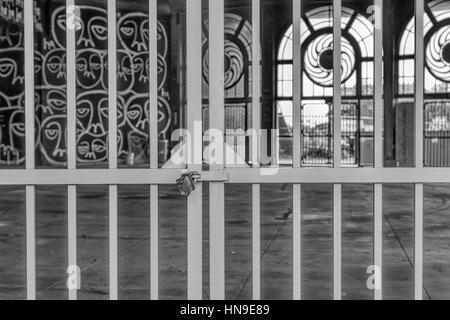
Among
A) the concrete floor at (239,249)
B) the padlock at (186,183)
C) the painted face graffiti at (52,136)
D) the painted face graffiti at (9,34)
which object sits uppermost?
the painted face graffiti at (9,34)

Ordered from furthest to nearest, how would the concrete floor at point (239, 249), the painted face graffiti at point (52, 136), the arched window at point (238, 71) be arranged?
the arched window at point (238, 71) → the concrete floor at point (239, 249) → the painted face graffiti at point (52, 136)

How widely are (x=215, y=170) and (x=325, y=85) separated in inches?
805

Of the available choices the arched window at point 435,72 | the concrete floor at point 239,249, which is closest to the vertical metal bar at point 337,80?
the concrete floor at point 239,249

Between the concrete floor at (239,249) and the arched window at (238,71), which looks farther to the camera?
the arched window at (238,71)

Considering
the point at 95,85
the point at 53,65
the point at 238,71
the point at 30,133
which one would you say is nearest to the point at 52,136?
the point at 95,85

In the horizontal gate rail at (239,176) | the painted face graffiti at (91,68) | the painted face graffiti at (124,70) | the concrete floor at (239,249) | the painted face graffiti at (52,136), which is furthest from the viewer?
the concrete floor at (239,249)

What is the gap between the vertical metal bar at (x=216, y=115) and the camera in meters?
2.73

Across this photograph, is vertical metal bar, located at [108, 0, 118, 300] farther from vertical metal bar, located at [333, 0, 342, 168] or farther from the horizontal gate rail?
vertical metal bar, located at [333, 0, 342, 168]

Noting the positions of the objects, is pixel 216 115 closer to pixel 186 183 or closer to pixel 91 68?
pixel 186 183

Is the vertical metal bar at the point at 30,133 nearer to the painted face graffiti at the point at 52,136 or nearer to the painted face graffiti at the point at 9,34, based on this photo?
the painted face graffiti at the point at 52,136

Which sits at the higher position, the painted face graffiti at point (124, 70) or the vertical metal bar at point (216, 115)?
the painted face graffiti at point (124, 70)

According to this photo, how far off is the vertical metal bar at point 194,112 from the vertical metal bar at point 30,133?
68cm

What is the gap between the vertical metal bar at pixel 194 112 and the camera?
2.74 meters

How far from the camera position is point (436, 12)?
22.3 m
